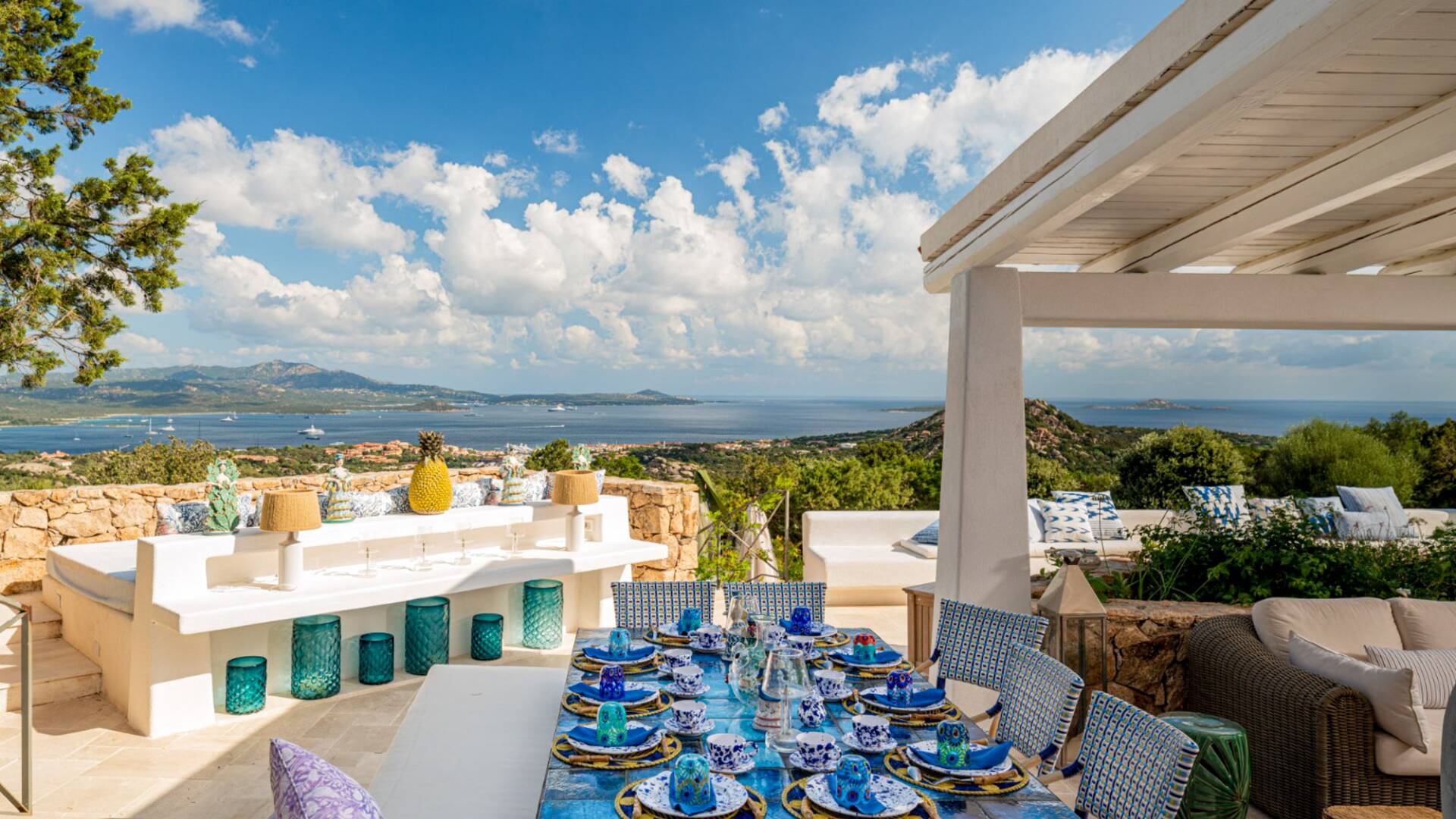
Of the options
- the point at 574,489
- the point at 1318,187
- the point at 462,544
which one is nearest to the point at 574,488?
the point at 574,489

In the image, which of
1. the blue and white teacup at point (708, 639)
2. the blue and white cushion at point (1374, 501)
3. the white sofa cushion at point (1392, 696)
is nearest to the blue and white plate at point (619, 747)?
the blue and white teacup at point (708, 639)

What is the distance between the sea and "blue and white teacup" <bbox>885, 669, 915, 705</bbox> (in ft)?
14.4

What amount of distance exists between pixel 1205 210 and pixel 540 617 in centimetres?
467

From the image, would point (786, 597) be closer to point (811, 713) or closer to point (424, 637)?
point (811, 713)

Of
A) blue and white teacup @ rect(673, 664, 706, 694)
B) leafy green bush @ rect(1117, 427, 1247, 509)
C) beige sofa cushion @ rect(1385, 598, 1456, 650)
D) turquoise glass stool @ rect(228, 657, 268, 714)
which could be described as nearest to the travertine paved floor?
turquoise glass stool @ rect(228, 657, 268, 714)

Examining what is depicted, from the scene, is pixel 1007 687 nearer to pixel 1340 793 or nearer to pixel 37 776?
pixel 1340 793

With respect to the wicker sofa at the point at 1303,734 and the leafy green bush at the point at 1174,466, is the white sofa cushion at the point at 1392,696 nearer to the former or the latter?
the wicker sofa at the point at 1303,734

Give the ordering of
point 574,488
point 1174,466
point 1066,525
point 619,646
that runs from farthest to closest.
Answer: point 1174,466 < point 1066,525 < point 574,488 < point 619,646

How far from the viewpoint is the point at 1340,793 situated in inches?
118

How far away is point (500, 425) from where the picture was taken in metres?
21.9

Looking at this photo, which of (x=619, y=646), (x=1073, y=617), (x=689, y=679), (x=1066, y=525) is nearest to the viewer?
(x=689, y=679)

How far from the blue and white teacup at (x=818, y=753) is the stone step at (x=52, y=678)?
4.57 metres

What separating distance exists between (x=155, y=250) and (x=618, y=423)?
21882 millimetres

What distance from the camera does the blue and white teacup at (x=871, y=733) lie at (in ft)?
7.04
